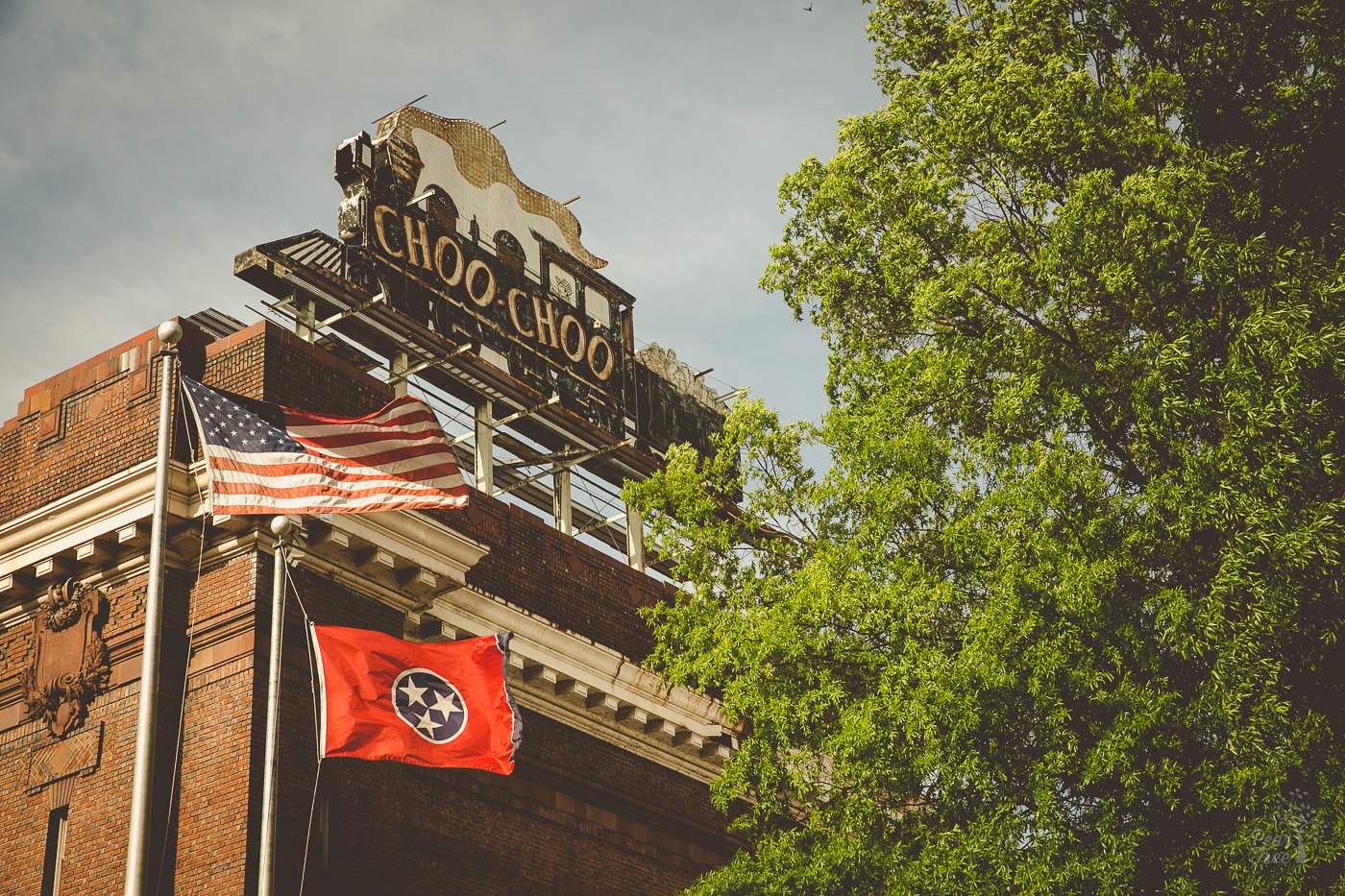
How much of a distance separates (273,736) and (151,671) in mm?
1722

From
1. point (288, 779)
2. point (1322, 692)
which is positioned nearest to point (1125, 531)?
point (1322, 692)

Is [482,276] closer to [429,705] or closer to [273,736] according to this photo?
[429,705]

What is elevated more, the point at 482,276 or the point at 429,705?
the point at 482,276

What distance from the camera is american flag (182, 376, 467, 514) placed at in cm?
1609

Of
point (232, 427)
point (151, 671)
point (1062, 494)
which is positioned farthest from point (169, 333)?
point (1062, 494)

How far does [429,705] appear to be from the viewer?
1766 centimetres

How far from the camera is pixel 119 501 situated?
1856 centimetres

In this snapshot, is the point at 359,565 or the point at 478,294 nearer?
the point at 359,565

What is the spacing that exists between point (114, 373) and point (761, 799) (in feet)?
34.3

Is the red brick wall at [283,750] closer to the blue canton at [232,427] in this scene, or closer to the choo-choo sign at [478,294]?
the blue canton at [232,427]

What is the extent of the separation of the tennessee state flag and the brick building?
4.10ft

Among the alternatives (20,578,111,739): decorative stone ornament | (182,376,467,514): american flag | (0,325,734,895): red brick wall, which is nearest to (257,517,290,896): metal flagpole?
(182,376,467,514): american flag

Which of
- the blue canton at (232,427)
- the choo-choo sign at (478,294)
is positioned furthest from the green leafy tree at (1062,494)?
the choo-choo sign at (478,294)

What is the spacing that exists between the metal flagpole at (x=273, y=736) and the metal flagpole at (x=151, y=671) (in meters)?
1.27
